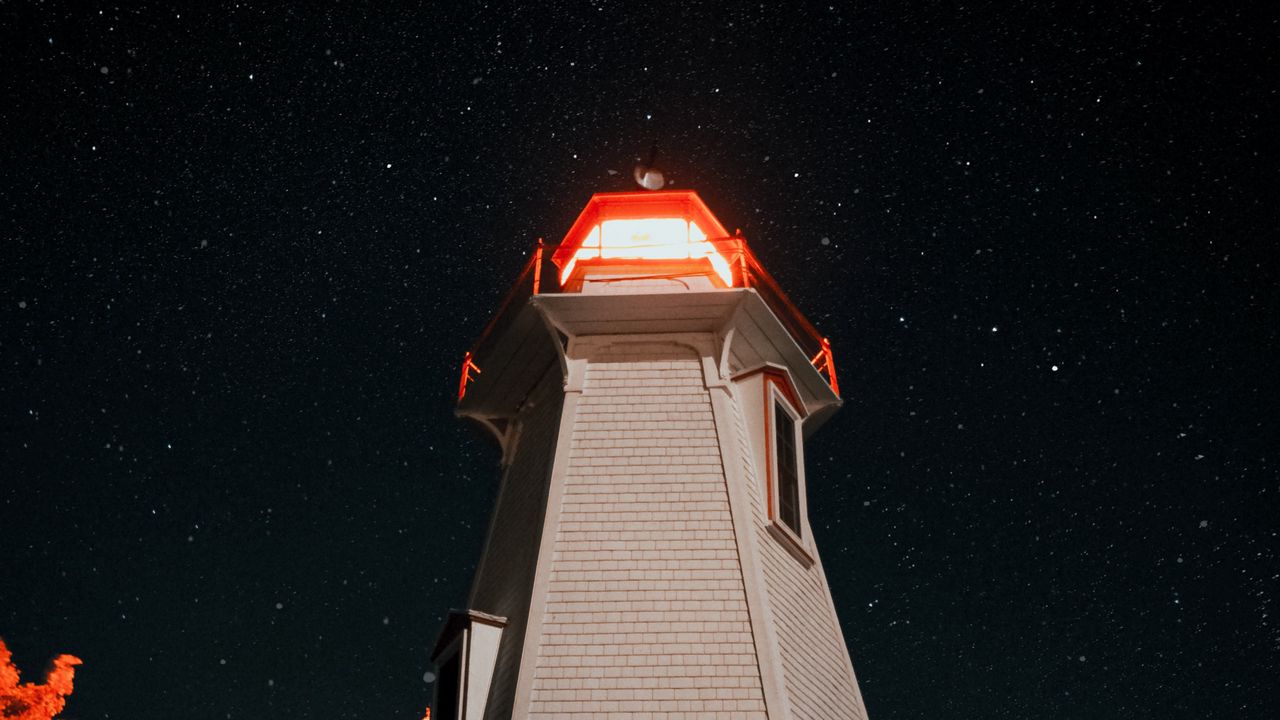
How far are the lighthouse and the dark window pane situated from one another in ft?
0.08

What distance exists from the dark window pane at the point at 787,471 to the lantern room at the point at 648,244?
5.81ft

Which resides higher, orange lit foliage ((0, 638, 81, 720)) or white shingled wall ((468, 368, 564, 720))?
orange lit foliage ((0, 638, 81, 720))

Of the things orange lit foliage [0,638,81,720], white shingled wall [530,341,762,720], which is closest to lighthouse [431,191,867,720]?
white shingled wall [530,341,762,720]

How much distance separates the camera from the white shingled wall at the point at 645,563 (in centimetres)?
923

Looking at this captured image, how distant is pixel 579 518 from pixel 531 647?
1.37 metres

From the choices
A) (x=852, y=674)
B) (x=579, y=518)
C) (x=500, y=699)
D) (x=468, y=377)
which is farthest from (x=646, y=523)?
(x=468, y=377)

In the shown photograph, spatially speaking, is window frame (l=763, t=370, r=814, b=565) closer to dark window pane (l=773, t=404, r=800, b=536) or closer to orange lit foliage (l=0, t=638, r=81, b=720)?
dark window pane (l=773, t=404, r=800, b=536)

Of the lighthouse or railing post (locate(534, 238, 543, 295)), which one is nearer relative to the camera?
the lighthouse

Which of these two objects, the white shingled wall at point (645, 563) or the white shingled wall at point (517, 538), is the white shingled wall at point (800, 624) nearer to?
the white shingled wall at point (645, 563)

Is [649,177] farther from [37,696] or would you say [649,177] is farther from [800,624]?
[37,696]

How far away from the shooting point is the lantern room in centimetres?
1280

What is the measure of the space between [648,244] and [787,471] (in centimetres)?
318

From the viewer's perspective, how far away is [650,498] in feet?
34.5

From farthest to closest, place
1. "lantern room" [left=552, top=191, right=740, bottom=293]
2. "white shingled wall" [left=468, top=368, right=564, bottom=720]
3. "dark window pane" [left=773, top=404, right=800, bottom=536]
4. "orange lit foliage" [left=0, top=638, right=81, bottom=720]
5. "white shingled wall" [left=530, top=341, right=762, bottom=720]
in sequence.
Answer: "orange lit foliage" [left=0, top=638, right=81, bottom=720] → "lantern room" [left=552, top=191, right=740, bottom=293] → "dark window pane" [left=773, top=404, right=800, bottom=536] → "white shingled wall" [left=468, top=368, right=564, bottom=720] → "white shingled wall" [left=530, top=341, right=762, bottom=720]
